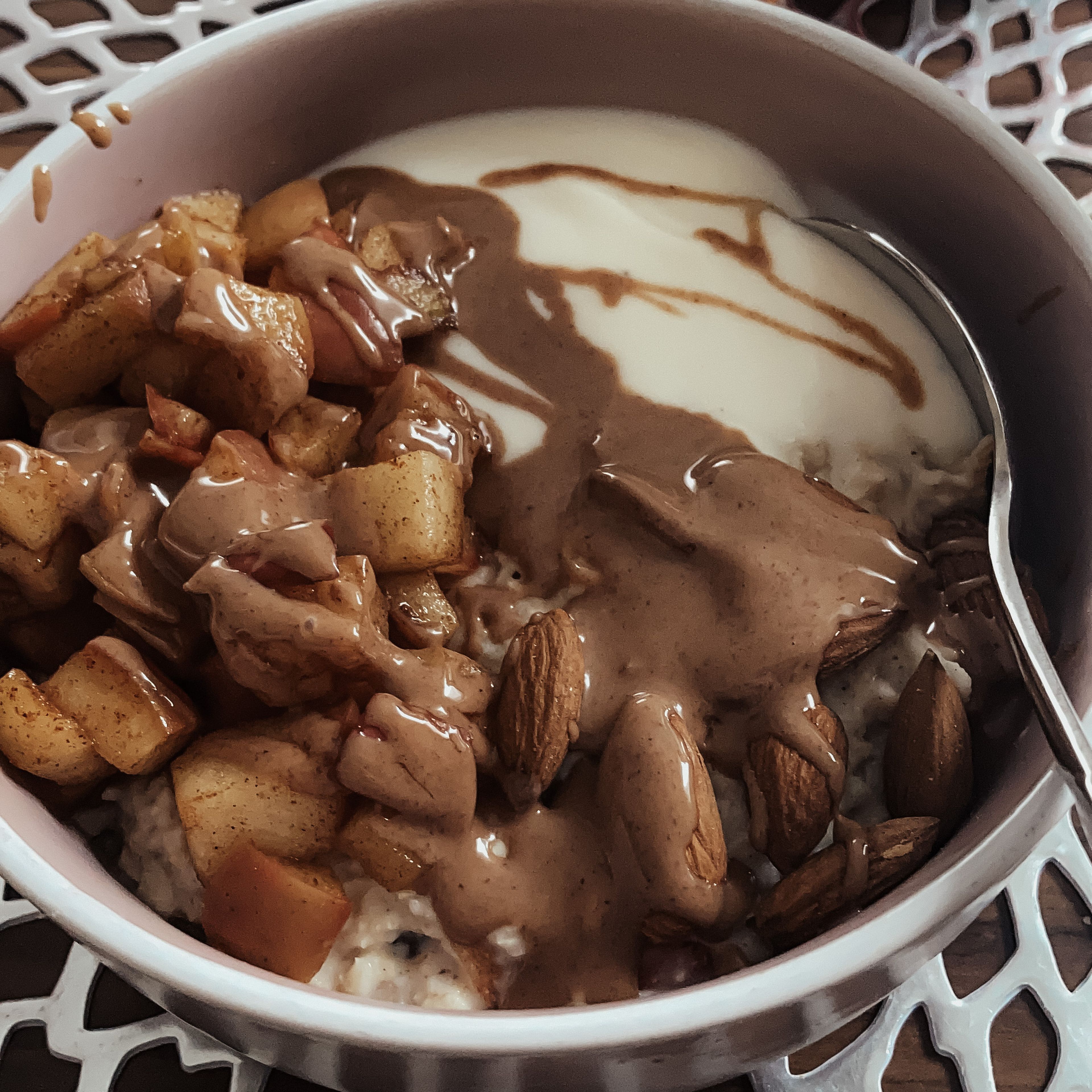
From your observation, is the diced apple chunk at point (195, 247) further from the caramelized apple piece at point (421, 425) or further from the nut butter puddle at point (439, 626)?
the caramelized apple piece at point (421, 425)

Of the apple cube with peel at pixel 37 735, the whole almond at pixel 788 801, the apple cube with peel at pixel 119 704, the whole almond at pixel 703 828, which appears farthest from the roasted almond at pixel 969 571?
the apple cube with peel at pixel 37 735

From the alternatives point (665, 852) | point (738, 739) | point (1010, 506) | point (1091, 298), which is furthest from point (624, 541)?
point (1091, 298)

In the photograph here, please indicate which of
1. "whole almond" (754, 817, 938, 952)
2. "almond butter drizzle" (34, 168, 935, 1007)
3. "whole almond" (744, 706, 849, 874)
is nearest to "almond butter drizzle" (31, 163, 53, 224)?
"almond butter drizzle" (34, 168, 935, 1007)

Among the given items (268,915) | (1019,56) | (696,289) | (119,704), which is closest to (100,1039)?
(268,915)

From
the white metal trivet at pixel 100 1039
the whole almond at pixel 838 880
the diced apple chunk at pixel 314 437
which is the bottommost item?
the white metal trivet at pixel 100 1039

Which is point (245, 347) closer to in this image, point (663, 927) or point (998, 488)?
point (663, 927)

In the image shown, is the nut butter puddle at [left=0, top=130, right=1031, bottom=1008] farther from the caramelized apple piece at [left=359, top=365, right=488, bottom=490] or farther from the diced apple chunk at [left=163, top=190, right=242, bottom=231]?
the diced apple chunk at [left=163, top=190, right=242, bottom=231]

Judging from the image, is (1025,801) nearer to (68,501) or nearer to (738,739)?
(738,739)
